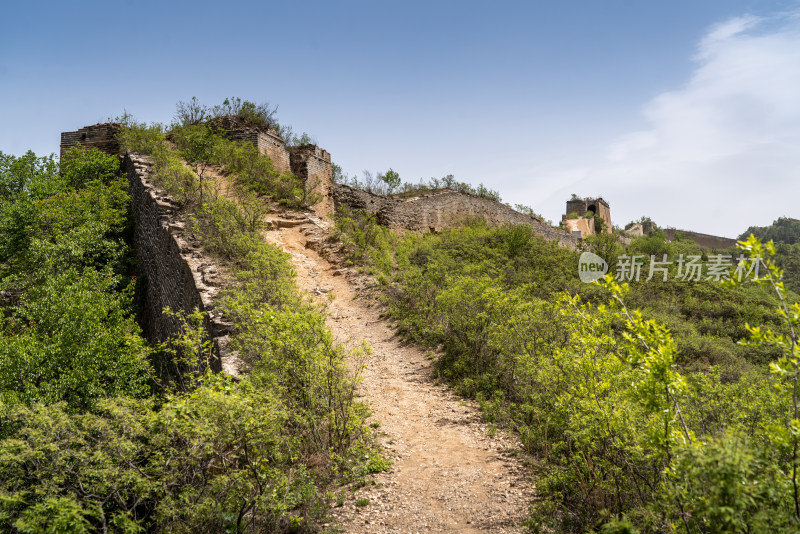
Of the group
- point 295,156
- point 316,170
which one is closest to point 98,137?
point 295,156

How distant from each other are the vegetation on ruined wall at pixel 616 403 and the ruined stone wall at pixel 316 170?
4.21m

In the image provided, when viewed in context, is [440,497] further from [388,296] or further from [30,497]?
[388,296]

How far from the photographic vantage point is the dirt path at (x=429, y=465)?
12.2 feet

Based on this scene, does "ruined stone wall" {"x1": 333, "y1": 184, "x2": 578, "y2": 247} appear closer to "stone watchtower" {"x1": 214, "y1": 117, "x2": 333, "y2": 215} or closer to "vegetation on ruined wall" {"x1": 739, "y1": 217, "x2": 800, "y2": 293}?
"stone watchtower" {"x1": 214, "y1": 117, "x2": 333, "y2": 215}

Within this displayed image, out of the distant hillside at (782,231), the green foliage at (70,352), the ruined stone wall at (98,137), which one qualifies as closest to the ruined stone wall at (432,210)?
the ruined stone wall at (98,137)

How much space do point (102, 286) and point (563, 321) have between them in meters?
7.72

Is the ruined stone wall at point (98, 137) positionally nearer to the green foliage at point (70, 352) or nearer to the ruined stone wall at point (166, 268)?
the ruined stone wall at point (166, 268)

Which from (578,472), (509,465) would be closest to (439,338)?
(509,465)

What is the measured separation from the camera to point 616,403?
3.33 meters

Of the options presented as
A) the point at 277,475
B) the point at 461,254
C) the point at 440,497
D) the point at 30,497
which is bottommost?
the point at 30,497

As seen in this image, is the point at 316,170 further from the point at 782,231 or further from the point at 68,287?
the point at 782,231

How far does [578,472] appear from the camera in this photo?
3.62 meters

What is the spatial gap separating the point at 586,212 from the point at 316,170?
2081cm

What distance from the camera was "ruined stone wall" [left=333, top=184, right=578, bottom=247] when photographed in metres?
15.7
